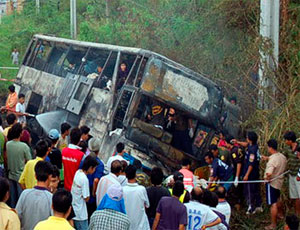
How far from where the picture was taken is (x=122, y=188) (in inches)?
266

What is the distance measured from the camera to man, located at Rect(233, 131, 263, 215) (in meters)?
9.80

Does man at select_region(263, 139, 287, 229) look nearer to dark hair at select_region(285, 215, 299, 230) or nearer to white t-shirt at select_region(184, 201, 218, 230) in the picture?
white t-shirt at select_region(184, 201, 218, 230)

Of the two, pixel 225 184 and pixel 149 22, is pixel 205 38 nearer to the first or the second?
pixel 149 22

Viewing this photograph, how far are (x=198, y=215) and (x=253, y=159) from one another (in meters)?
3.40

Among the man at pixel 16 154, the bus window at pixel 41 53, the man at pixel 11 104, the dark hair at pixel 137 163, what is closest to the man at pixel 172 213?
the man at pixel 16 154

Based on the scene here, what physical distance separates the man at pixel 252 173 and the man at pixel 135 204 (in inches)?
131

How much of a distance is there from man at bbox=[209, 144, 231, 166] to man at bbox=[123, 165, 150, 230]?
319cm

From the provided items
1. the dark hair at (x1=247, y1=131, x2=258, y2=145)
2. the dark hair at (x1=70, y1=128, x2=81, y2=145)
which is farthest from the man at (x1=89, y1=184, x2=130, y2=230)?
the dark hair at (x1=247, y1=131, x2=258, y2=145)

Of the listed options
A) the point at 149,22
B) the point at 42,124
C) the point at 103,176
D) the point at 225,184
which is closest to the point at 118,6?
the point at 149,22

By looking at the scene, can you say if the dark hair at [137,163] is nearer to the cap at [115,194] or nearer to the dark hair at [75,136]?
the dark hair at [75,136]

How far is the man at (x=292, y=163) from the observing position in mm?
9180

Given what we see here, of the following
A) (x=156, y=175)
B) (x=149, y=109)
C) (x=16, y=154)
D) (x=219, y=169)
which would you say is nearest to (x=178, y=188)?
(x=156, y=175)

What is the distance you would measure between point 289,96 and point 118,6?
15.2 m

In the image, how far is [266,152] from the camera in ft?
34.1
